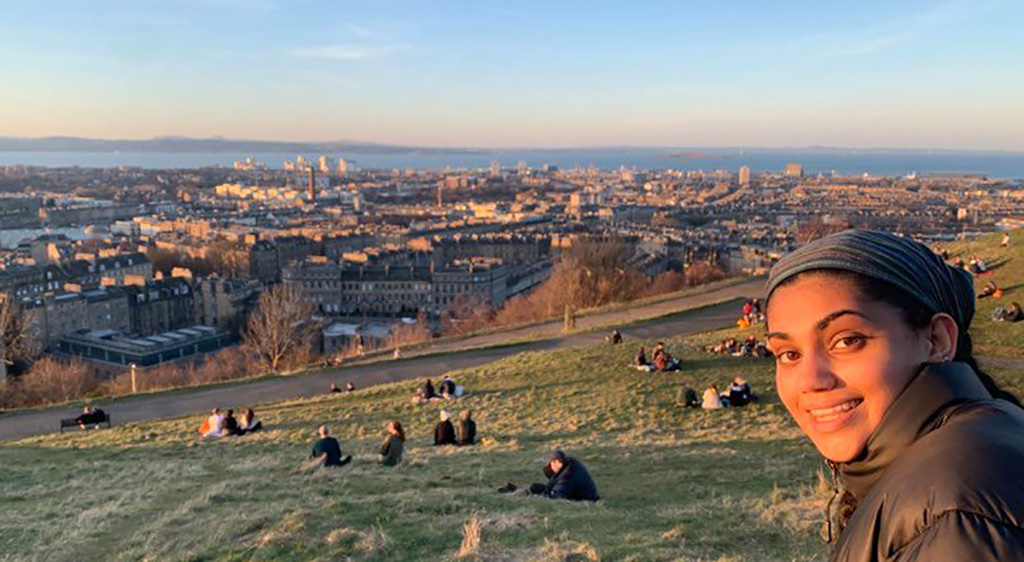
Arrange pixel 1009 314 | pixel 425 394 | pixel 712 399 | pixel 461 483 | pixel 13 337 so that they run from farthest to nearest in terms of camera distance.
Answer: pixel 13 337 → pixel 1009 314 → pixel 425 394 → pixel 712 399 → pixel 461 483

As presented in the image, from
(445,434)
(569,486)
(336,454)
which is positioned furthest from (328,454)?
(569,486)

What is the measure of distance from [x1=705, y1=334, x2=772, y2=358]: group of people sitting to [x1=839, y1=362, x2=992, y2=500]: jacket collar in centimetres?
1637

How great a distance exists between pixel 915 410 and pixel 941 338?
0.24 m

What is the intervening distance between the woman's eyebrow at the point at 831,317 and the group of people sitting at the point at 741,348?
16.3 metres

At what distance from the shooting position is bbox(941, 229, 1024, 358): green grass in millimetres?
14891

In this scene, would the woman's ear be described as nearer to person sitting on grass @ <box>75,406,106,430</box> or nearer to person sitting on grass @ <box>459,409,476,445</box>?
person sitting on grass @ <box>459,409,476,445</box>

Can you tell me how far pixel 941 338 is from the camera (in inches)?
63.8

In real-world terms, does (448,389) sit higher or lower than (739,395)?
lower

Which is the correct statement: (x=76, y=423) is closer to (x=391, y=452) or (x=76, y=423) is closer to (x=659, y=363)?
(x=391, y=452)

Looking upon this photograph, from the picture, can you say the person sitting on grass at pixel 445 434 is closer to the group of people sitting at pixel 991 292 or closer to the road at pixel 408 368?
the road at pixel 408 368

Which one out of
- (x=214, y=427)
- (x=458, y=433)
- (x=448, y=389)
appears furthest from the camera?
(x=448, y=389)

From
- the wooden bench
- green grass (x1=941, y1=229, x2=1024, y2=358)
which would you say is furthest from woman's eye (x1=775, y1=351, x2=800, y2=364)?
the wooden bench

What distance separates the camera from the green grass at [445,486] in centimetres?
592

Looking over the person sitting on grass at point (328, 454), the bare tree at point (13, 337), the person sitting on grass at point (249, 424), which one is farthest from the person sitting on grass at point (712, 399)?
the bare tree at point (13, 337)
